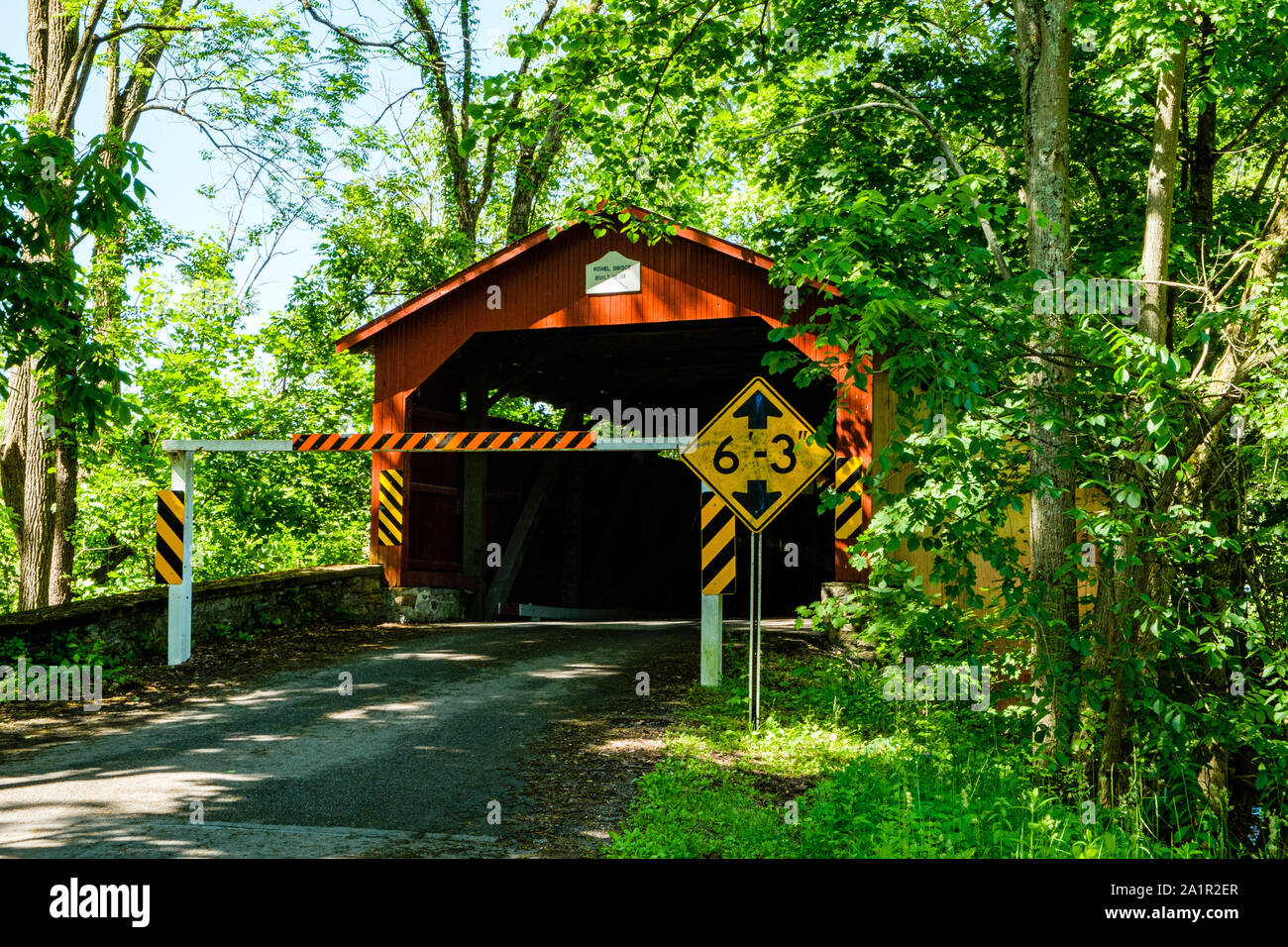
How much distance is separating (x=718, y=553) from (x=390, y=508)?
592 centimetres

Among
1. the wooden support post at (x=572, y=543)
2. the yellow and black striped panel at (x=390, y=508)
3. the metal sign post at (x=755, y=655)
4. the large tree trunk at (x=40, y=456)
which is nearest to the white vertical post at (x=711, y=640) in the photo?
the metal sign post at (x=755, y=655)

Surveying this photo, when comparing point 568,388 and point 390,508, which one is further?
point 568,388

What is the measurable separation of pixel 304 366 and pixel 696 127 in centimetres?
1247

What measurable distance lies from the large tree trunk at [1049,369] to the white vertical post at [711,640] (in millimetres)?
2540

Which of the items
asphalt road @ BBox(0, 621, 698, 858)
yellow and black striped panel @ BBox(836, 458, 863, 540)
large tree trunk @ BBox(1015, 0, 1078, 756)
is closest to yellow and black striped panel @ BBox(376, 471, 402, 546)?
asphalt road @ BBox(0, 621, 698, 858)

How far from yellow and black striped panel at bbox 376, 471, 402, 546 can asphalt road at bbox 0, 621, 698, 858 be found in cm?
327

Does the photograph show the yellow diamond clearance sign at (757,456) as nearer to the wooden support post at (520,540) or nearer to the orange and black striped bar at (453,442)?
the orange and black striped bar at (453,442)

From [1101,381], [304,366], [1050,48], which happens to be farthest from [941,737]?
[304,366]

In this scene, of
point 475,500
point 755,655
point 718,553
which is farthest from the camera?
point 475,500

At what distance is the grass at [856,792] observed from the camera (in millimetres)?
4812

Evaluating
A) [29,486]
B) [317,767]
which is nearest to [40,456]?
[29,486]

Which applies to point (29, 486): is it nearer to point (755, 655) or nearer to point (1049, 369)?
point (755, 655)

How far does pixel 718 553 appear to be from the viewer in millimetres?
8477
